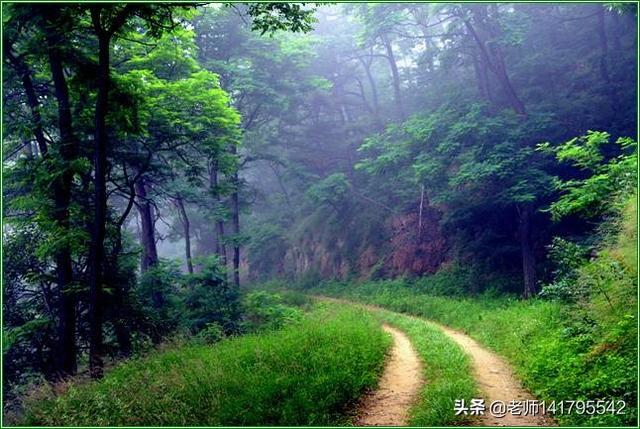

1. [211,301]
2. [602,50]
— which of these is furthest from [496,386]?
[602,50]

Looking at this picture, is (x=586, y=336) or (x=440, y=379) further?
(x=440, y=379)

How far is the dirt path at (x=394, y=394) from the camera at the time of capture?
7.79 metres

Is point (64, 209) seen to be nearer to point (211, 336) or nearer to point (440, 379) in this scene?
point (211, 336)

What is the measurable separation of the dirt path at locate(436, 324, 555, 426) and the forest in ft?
0.24

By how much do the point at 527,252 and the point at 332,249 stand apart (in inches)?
677

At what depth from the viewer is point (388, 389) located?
922cm

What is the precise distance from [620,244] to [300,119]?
28646 millimetres

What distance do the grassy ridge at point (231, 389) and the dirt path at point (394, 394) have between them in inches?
12.5

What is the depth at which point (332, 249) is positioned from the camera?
111ft

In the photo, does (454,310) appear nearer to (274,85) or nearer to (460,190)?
(460,190)

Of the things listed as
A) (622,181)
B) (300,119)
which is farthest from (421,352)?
(300,119)

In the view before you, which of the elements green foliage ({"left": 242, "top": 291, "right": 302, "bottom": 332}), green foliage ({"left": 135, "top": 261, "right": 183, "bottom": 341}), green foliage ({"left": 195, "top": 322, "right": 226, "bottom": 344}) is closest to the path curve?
green foliage ({"left": 242, "top": 291, "right": 302, "bottom": 332})

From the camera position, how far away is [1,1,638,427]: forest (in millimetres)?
8391

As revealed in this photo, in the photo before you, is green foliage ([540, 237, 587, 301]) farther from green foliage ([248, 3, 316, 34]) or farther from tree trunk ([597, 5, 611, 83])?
tree trunk ([597, 5, 611, 83])
